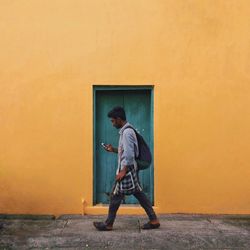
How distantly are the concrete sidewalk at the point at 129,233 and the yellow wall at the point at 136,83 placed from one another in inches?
12.8

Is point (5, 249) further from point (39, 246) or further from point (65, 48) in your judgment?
point (65, 48)

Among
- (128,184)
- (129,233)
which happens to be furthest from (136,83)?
(129,233)

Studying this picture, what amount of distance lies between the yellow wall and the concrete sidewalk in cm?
33

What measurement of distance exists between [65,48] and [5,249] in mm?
3232

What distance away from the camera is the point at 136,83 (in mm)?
7590

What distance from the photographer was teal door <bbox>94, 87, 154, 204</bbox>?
784 cm

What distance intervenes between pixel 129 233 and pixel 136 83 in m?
2.37

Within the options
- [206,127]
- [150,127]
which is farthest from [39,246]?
[206,127]

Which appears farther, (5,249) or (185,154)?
(185,154)

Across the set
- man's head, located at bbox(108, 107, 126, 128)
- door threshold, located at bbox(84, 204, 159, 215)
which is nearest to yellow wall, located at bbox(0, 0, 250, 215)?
door threshold, located at bbox(84, 204, 159, 215)

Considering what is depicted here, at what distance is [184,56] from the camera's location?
7574 millimetres

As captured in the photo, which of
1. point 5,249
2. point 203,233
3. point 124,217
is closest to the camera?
point 5,249

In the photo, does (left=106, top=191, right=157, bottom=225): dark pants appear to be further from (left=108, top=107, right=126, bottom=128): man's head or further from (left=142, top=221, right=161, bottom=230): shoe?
(left=108, top=107, right=126, bottom=128): man's head

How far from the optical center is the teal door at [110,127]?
25.7ft
